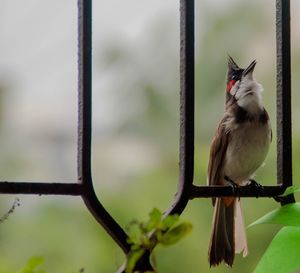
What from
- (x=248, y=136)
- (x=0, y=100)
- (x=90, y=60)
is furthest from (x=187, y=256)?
(x=90, y=60)

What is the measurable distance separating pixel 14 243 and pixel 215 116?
0.80 meters

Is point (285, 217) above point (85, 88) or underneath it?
underneath

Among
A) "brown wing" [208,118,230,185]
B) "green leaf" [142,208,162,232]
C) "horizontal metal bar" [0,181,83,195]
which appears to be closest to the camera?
"green leaf" [142,208,162,232]

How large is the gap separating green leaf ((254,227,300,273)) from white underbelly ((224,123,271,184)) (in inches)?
32.9

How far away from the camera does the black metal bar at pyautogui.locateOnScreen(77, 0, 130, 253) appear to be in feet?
2.53

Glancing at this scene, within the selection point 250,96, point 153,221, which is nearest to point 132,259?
point 153,221

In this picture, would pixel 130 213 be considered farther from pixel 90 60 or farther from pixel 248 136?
pixel 90 60

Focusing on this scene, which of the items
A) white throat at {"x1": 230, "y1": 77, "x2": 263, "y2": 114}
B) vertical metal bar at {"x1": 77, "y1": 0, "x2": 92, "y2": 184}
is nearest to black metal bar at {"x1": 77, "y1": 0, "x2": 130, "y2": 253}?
vertical metal bar at {"x1": 77, "y1": 0, "x2": 92, "y2": 184}

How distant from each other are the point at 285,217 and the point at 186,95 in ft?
0.62

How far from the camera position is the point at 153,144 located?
7.91 feet

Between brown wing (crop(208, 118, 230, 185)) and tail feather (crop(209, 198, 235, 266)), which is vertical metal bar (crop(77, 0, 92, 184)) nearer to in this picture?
tail feather (crop(209, 198, 235, 266))

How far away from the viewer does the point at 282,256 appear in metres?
0.87

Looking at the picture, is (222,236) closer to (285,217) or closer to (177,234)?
(285,217)

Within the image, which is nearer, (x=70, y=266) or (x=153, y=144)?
(x=70, y=266)
